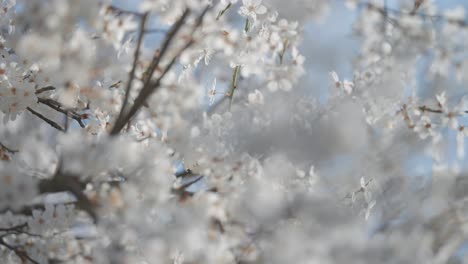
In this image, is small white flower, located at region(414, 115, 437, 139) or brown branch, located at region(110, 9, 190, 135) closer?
brown branch, located at region(110, 9, 190, 135)

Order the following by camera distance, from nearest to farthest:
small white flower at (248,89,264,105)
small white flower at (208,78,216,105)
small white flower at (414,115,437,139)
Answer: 1. small white flower at (248,89,264,105)
2. small white flower at (414,115,437,139)
3. small white flower at (208,78,216,105)

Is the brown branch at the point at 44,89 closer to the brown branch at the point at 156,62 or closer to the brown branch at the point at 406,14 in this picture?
the brown branch at the point at 156,62

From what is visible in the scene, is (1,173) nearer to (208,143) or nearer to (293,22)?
(208,143)

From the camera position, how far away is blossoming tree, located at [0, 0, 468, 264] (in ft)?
3.37

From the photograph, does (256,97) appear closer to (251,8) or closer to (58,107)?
(251,8)

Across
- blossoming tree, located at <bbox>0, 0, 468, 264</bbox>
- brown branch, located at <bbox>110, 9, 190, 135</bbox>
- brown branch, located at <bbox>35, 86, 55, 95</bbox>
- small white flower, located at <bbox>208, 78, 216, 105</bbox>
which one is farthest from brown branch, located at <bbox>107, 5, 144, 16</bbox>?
small white flower, located at <bbox>208, 78, 216, 105</bbox>

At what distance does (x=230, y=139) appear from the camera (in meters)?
1.48

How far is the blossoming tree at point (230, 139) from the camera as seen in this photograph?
103cm

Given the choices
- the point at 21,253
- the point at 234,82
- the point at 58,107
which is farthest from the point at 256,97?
the point at 21,253

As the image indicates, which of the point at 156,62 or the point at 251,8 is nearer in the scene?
the point at 156,62

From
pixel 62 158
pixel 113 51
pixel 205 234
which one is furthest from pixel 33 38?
pixel 205 234

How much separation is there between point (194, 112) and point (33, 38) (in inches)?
16.3

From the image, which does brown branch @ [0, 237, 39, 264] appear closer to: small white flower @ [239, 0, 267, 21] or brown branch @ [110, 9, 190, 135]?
brown branch @ [110, 9, 190, 135]

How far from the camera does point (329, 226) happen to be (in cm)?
100
